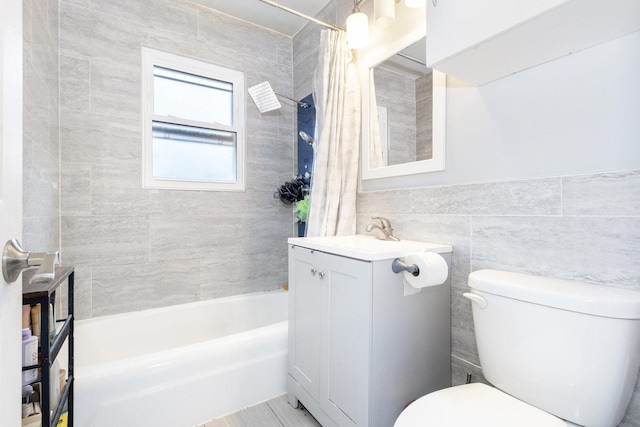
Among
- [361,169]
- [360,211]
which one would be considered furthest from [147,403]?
[361,169]

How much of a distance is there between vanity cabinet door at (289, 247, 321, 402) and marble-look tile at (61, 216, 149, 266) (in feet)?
3.86

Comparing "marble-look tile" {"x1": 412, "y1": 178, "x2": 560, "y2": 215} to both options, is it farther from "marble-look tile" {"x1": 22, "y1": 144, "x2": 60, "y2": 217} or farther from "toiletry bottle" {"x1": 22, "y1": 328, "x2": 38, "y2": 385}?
"marble-look tile" {"x1": 22, "y1": 144, "x2": 60, "y2": 217}

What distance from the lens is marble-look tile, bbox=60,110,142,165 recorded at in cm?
181

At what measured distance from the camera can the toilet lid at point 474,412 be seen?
0.83 m

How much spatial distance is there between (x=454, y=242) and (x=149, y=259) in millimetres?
1937

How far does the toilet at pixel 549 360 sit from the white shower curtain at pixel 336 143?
0.98 metres

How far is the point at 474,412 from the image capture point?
867mm

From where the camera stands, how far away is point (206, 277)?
2270 millimetres

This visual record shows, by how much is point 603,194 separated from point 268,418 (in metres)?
1.68

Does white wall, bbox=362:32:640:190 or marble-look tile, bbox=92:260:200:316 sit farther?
marble-look tile, bbox=92:260:200:316

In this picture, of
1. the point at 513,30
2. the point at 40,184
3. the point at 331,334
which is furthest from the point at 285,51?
the point at 331,334

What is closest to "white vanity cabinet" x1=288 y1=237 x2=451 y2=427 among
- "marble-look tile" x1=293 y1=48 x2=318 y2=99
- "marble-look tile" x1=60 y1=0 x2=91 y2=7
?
"marble-look tile" x1=293 y1=48 x2=318 y2=99

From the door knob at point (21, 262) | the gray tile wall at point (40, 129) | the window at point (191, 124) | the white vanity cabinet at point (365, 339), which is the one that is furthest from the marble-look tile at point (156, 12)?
the door knob at point (21, 262)

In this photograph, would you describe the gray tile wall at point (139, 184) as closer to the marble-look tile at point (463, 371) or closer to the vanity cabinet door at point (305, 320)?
the vanity cabinet door at point (305, 320)
